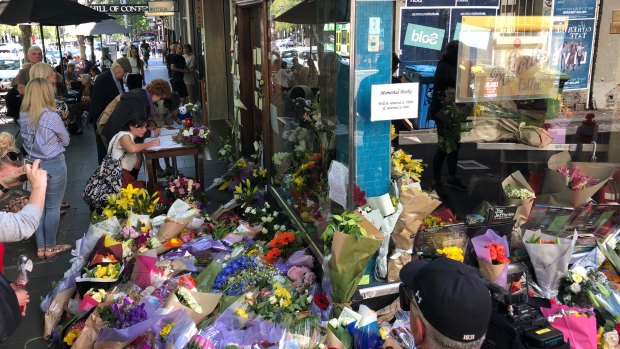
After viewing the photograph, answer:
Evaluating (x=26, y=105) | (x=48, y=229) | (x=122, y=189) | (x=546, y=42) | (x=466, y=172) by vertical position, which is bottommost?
(x=48, y=229)

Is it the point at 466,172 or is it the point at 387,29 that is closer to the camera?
the point at 387,29

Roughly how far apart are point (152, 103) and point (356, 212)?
407 centimetres

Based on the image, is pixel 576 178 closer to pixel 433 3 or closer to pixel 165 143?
pixel 433 3

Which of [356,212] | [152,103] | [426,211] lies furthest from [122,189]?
[426,211]

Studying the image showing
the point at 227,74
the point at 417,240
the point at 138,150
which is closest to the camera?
the point at 417,240

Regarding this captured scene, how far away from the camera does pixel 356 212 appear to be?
3.50 m

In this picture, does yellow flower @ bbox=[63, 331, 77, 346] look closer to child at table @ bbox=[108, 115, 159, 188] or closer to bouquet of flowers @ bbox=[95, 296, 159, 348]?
bouquet of flowers @ bbox=[95, 296, 159, 348]

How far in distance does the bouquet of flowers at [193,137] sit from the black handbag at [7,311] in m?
3.92

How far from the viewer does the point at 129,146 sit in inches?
215

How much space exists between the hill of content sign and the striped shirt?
3178mm

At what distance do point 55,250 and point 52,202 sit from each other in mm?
493

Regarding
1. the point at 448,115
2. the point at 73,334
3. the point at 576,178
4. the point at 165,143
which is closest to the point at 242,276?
the point at 73,334

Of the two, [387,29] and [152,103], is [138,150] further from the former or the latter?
[387,29]

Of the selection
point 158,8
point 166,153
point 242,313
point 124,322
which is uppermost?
point 158,8
